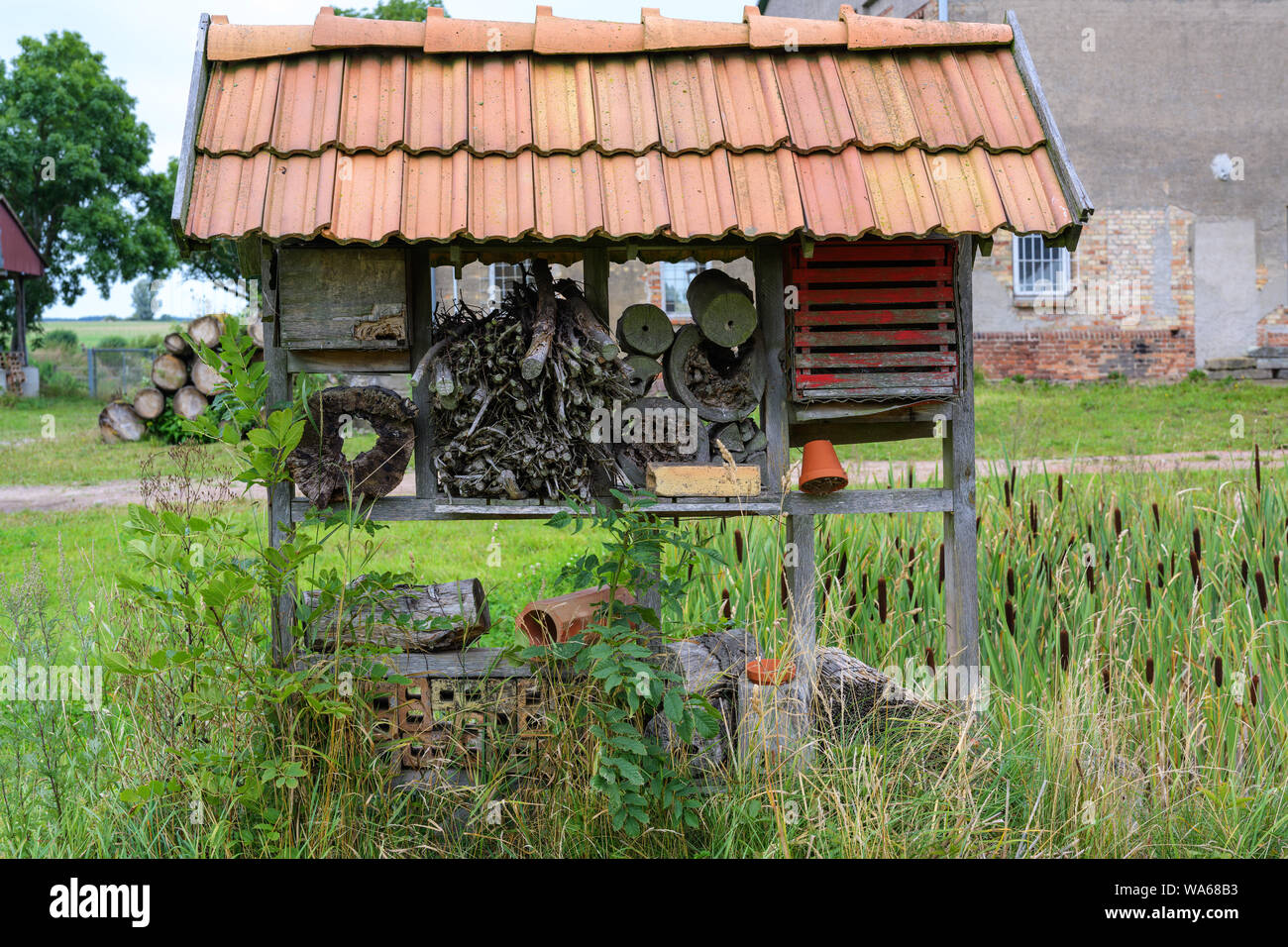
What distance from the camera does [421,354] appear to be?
3635 millimetres

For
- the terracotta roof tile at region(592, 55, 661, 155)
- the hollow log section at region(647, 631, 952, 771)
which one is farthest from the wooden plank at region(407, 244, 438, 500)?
the hollow log section at region(647, 631, 952, 771)

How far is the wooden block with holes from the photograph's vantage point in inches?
140

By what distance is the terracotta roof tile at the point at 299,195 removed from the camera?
322cm

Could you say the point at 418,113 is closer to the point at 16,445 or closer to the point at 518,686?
the point at 518,686

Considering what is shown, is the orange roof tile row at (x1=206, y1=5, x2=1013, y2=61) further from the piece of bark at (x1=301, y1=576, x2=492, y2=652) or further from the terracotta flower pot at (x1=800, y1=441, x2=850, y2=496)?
the piece of bark at (x1=301, y1=576, x2=492, y2=652)

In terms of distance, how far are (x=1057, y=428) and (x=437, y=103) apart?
33.4 ft

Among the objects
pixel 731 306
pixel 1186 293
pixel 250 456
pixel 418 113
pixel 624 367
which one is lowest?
pixel 250 456

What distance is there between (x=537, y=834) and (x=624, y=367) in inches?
58.7

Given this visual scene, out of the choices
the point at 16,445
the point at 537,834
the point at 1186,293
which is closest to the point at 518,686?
the point at 537,834

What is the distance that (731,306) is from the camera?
3631 mm

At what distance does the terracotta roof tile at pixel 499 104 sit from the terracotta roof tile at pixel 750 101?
2.23 ft

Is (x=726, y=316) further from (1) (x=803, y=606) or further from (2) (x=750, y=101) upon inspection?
(1) (x=803, y=606)

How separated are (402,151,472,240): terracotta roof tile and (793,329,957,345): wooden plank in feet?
3.98

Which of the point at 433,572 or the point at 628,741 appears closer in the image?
the point at 628,741
